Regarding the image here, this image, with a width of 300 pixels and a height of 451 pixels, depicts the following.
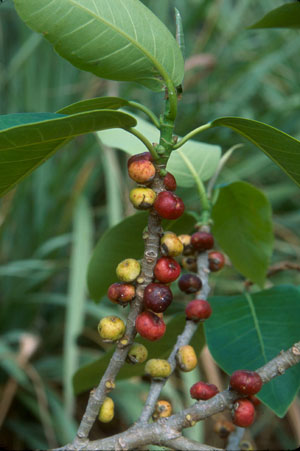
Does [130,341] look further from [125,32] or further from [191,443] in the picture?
[125,32]

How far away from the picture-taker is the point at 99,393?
0.35m

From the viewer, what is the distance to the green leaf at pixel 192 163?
0.57m

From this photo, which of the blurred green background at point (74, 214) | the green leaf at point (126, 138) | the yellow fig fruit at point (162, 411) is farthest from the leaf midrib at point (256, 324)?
the blurred green background at point (74, 214)

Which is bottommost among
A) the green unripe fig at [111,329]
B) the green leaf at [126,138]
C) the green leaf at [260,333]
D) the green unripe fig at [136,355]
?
the green leaf at [260,333]

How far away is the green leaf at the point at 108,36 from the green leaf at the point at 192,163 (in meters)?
0.21

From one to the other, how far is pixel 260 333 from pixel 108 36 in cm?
30

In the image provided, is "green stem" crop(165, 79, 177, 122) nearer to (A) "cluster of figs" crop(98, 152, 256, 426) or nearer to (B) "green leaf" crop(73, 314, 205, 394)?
(A) "cluster of figs" crop(98, 152, 256, 426)

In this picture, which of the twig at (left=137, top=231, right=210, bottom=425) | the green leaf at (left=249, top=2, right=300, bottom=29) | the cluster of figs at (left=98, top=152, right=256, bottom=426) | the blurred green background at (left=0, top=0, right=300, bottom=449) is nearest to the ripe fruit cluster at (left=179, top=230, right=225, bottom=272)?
the twig at (left=137, top=231, right=210, bottom=425)

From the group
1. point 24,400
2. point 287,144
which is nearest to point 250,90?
point 24,400

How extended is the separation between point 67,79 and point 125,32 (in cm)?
174

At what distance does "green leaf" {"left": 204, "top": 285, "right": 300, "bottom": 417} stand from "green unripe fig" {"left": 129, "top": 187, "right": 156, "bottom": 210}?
185 mm

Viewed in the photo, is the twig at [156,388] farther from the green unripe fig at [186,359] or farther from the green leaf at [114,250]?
the green leaf at [114,250]

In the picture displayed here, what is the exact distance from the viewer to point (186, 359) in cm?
39

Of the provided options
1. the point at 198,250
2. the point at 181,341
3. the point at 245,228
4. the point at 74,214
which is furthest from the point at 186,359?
the point at 74,214
